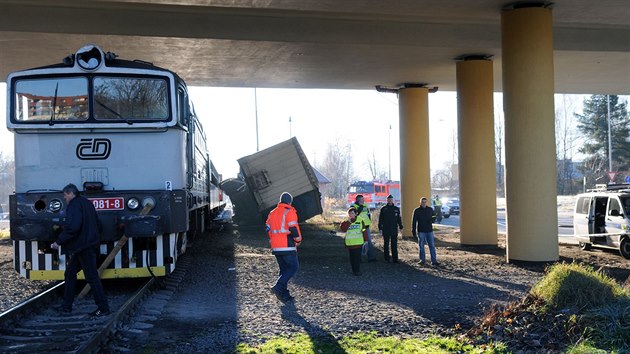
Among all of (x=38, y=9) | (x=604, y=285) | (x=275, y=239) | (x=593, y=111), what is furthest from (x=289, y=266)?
(x=593, y=111)

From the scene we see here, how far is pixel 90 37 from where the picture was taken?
18.0 metres

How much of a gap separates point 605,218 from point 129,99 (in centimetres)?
1307

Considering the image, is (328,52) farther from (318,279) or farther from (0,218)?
(0,218)

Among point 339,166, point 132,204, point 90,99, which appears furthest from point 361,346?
point 339,166

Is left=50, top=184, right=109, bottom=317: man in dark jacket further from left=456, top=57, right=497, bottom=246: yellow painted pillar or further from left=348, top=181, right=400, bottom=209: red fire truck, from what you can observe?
left=348, top=181, right=400, bottom=209: red fire truck

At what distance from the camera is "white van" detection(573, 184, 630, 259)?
55.4 ft

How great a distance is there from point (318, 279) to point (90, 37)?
9691 millimetres

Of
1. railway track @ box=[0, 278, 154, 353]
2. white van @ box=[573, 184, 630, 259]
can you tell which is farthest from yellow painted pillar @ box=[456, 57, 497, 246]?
railway track @ box=[0, 278, 154, 353]

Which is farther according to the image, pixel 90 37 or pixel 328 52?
pixel 328 52

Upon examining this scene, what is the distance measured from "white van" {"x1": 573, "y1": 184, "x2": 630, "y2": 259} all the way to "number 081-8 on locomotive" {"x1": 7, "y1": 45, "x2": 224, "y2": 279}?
1165 cm

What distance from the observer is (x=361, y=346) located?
295 inches

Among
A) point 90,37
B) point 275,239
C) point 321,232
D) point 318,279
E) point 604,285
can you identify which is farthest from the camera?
point 321,232

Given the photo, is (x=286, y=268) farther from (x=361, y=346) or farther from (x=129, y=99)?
(x=129, y=99)

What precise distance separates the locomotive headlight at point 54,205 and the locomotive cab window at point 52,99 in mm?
1297
